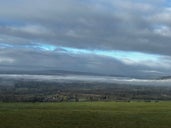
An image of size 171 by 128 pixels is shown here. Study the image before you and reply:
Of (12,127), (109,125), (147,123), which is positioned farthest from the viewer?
(147,123)

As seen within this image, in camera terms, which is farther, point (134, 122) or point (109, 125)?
point (134, 122)

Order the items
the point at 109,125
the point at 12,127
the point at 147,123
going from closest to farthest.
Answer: the point at 12,127
the point at 109,125
the point at 147,123

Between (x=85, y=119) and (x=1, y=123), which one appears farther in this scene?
(x=85, y=119)

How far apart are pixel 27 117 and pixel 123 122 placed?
13640 millimetres

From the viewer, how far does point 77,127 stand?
54031 millimetres

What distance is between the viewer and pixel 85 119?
61.8m

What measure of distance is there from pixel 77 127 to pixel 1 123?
9.36 meters

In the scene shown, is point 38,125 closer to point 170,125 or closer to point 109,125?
point 109,125

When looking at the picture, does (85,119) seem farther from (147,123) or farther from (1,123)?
(1,123)

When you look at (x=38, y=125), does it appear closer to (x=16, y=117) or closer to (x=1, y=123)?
(x=1, y=123)

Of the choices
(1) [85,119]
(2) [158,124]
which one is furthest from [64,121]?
(2) [158,124]

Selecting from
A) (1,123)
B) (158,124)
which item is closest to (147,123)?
(158,124)

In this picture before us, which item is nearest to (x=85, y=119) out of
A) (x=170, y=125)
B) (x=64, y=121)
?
(x=64, y=121)

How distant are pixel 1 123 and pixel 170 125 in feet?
70.4
